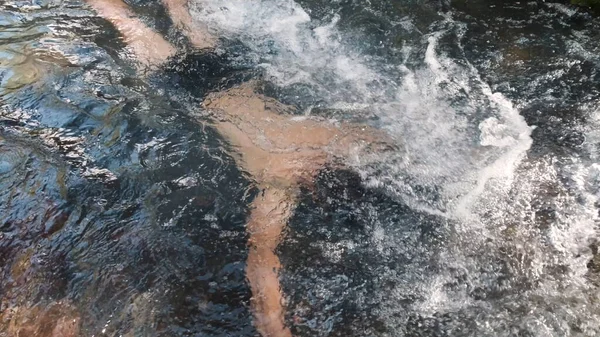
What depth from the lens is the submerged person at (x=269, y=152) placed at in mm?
3162

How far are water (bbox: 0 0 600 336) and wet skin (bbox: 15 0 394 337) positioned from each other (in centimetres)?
9

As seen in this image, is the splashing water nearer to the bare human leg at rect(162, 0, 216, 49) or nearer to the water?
Answer: the water

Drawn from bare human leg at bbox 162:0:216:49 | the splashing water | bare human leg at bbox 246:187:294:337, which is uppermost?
the splashing water

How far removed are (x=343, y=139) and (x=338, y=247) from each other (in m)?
1.08

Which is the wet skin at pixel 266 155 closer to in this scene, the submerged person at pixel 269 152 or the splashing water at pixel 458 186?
the submerged person at pixel 269 152

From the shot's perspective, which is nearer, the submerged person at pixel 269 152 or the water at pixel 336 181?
the water at pixel 336 181

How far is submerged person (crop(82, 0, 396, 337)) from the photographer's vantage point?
3162mm

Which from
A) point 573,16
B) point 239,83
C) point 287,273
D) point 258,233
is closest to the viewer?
point 287,273

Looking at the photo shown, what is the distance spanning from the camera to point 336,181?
12.4 ft

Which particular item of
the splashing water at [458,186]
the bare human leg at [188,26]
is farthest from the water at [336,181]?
the bare human leg at [188,26]

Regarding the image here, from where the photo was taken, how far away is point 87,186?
12.4 ft

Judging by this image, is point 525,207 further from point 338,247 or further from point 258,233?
point 258,233

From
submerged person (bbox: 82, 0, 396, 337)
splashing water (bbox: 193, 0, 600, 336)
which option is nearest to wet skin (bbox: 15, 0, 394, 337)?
submerged person (bbox: 82, 0, 396, 337)

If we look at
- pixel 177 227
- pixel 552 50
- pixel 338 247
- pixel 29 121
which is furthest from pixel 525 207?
pixel 29 121
